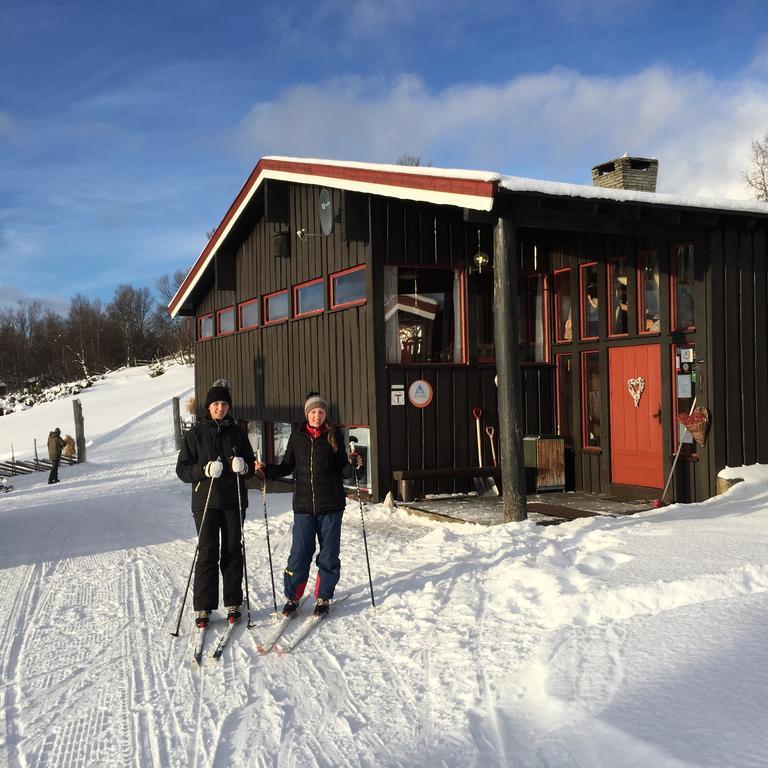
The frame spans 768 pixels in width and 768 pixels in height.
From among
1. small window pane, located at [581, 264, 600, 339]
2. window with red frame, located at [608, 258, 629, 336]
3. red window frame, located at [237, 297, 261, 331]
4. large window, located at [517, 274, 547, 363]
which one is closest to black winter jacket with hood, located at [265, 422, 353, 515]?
window with red frame, located at [608, 258, 629, 336]

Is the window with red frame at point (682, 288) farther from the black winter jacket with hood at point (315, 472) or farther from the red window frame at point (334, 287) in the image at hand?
the black winter jacket with hood at point (315, 472)

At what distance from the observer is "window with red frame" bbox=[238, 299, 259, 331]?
49.1 ft

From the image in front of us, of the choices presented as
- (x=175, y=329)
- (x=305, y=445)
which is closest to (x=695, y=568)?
(x=305, y=445)

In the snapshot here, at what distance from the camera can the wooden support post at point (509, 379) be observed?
7855mm

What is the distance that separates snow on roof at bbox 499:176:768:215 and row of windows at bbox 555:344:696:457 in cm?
170

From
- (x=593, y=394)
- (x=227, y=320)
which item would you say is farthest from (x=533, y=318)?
(x=227, y=320)

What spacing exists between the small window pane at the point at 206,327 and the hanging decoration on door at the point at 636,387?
35.3ft

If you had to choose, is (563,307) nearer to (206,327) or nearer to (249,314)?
(249,314)

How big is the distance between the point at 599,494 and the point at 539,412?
154 cm

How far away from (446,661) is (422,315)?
6.95 m

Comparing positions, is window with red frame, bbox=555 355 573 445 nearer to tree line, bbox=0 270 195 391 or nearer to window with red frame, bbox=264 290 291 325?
window with red frame, bbox=264 290 291 325

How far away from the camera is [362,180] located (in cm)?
991

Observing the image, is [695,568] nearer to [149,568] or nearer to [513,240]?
[513,240]

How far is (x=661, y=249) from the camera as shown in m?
9.36
